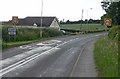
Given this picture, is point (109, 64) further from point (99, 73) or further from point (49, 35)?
point (49, 35)

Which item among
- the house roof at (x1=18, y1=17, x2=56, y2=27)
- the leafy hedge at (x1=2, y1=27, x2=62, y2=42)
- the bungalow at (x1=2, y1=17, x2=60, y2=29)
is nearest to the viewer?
the leafy hedge at (x1=2, y1=27, x2=62, y2=42)

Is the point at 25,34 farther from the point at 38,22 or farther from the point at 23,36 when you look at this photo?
the point at 38,22

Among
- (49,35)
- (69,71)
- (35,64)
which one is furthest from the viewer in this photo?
(49,35)

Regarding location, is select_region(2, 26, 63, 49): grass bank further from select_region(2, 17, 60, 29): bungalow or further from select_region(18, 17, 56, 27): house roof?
select_region(18, 17, 56, 27): house roof

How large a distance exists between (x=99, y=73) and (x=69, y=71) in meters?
1.85

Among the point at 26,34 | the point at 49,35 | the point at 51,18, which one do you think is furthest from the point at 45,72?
the point at 51,18

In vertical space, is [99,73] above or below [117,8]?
below

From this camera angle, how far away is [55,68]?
703 inches

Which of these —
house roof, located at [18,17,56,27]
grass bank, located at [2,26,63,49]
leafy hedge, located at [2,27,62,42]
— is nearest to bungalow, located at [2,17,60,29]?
house roof, located at [18,17,56,27]

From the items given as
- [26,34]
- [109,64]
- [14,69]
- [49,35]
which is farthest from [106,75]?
[49,35]

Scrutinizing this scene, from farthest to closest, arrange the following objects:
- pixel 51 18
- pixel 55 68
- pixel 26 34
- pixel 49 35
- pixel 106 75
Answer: pixel 51 18 < pixel 49 35 < pixel 26 34 < pixel 55 68 < pixel 106 75

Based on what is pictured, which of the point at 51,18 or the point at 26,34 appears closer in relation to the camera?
the point at 26,34

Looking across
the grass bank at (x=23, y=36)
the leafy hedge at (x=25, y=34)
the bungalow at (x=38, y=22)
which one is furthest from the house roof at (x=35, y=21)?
the leafy hedge at (x=25, y=34)

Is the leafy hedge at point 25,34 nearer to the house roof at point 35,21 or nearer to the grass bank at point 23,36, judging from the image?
the grass bank at point 23,36
